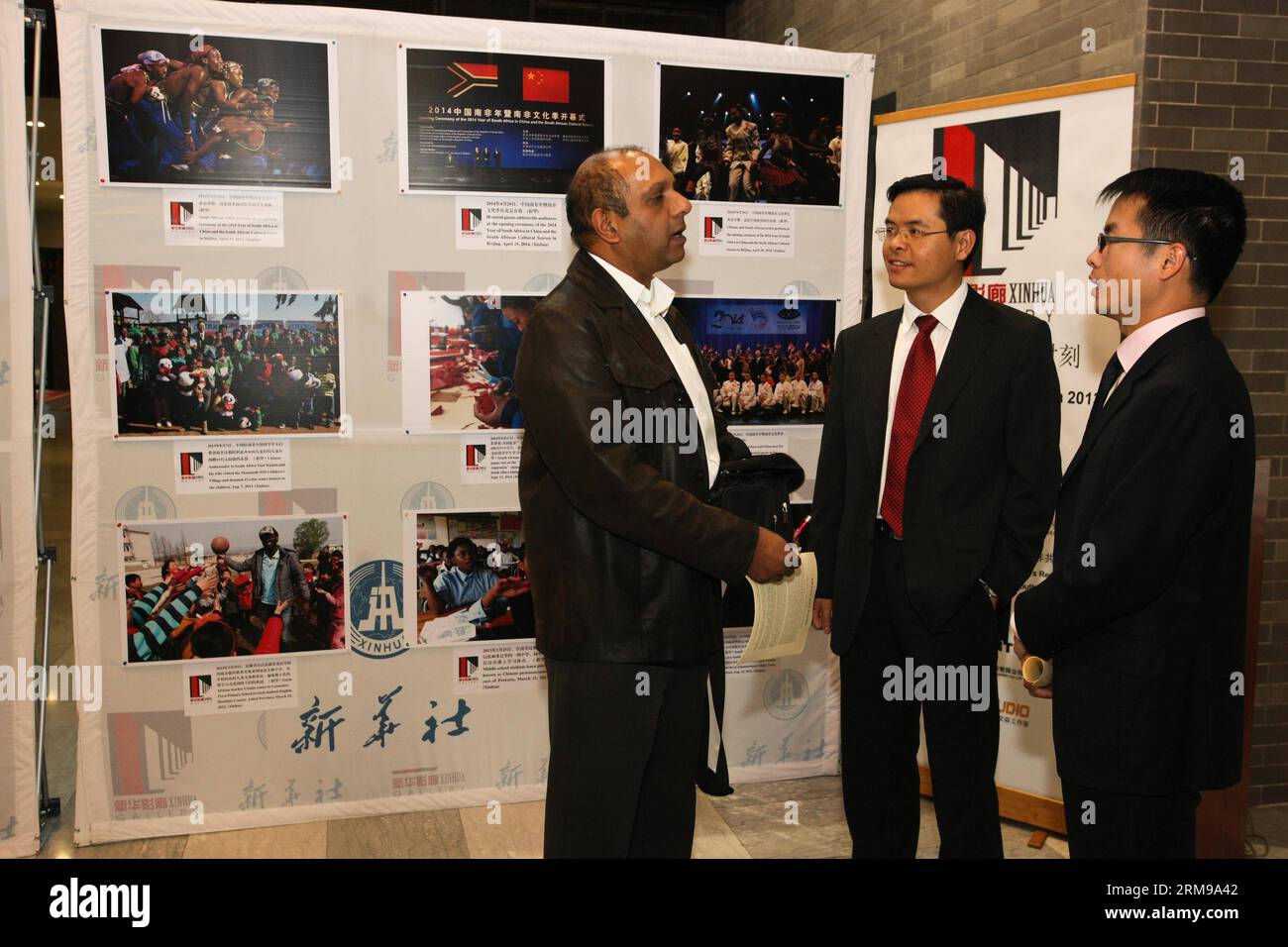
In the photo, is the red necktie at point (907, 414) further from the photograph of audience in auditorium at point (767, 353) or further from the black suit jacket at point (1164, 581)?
the photograph of audience in auditorium at point (767, 353)

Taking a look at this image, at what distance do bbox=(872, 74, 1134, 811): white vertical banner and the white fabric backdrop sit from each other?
42cm

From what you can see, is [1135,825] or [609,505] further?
[609,505]

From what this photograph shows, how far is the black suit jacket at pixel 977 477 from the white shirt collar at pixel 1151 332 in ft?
1.73

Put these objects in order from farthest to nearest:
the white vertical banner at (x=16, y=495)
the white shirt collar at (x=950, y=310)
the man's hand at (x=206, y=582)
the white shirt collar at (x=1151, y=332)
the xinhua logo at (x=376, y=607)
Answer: the xinhua logo at (x=376, y=607) < the man's hand at (x=206, y=582) < the white vertical banner at (x=16, y=495) < the white shirt collar at (x=950, y=310) < the white shirt collar at (x=1151, y=332)

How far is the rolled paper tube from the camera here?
209cm

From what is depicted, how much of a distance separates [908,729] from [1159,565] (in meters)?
0.96

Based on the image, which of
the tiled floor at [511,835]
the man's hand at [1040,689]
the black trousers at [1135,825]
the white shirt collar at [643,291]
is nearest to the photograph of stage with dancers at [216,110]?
the white shirt collar at [643,291]

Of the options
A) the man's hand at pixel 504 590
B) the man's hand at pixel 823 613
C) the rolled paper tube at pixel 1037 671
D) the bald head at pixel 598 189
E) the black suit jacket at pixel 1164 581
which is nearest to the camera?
the black suit jacket at pixel 1164 581

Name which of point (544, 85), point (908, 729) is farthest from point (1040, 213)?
point (908, 729)

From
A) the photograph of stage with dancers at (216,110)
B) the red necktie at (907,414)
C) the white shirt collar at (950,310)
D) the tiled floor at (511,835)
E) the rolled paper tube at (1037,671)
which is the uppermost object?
the photograph of stage with dancers at (216,110)

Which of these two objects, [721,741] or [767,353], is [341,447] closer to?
[767,353]

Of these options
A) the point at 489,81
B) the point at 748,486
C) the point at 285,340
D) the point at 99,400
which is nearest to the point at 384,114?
the point at 489,81

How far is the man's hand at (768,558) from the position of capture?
2.11 metres

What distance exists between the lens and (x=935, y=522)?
8.30ft
